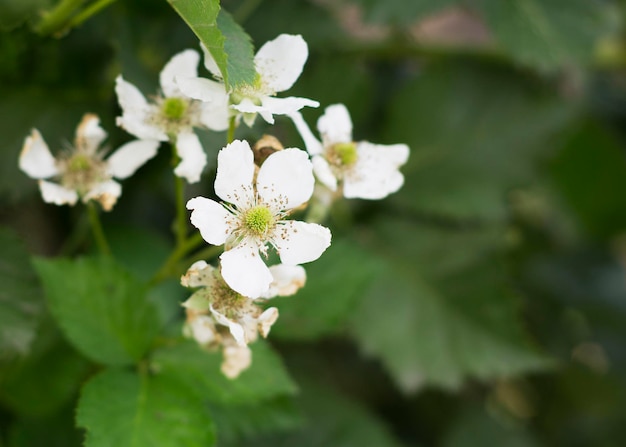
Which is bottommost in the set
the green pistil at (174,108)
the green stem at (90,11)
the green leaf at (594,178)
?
the green pistil at (174,108)

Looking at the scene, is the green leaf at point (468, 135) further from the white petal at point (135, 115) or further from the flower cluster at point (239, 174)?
the white petal at point (135, 115)

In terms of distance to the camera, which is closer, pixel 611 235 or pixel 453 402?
pixel 453 402

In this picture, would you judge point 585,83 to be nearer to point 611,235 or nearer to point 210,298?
point 611,235

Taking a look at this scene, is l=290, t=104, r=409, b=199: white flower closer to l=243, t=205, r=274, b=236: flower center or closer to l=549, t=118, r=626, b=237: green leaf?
l=243, t=205, r=274, b=236: flower center

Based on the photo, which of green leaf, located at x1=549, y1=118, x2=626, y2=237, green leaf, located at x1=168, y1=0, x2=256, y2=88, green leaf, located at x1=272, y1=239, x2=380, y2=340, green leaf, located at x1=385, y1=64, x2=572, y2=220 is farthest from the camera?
green leaf, located at x1=549, y1=118, x2=626, y2=237

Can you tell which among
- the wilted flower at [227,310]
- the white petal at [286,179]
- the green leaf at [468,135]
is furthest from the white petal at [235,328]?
the green leaf at [468,135]

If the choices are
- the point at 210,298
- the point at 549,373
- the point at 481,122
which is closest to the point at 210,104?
the point at 210,298

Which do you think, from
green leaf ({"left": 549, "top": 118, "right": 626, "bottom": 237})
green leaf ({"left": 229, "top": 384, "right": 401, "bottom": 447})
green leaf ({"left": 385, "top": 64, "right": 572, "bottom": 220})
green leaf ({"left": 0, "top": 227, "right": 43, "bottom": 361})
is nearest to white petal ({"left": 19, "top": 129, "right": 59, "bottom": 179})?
green leaf ({"left": 0, "top": 227, "right": 43, "bottom": 361})
